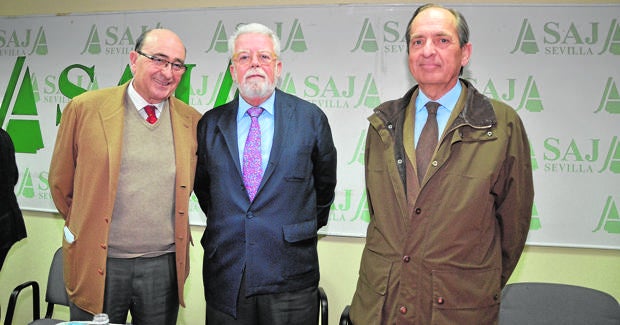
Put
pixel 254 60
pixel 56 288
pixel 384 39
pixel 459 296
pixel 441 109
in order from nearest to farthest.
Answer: pixel 459 296, pixel 441 109, pixel 254 60, pixel 56 288, pixel 384 39

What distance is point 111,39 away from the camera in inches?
134

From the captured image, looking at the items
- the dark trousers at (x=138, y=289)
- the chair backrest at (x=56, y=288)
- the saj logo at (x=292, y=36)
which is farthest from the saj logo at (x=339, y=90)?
the chair backrest at (x=56, y=288)

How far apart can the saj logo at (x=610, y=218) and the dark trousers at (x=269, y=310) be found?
2055mm

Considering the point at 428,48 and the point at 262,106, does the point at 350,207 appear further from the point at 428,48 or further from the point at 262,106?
the point at 428,48

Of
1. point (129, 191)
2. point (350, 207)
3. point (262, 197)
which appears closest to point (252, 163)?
point (262, 197)

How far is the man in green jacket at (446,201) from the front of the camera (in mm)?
1571

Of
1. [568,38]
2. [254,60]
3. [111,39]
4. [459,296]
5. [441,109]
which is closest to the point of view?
[459,296]

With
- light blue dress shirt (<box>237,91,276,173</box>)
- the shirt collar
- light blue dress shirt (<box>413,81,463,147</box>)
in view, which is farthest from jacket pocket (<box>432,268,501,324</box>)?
the shirt collar

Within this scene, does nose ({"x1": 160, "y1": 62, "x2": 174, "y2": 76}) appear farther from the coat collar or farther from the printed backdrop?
the printed backdrop

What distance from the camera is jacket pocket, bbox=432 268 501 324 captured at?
1561 mm

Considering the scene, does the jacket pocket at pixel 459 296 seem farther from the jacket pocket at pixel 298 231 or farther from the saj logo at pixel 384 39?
the saj logo at pixel 384 39

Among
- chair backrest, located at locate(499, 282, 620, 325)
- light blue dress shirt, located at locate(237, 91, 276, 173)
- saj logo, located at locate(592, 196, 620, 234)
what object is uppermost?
light blue dress shirt, located at locate(237, 91, 276, 173)

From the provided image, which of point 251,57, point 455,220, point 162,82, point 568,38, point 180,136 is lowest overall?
point 455,220

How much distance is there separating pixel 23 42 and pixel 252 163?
2638 mm
